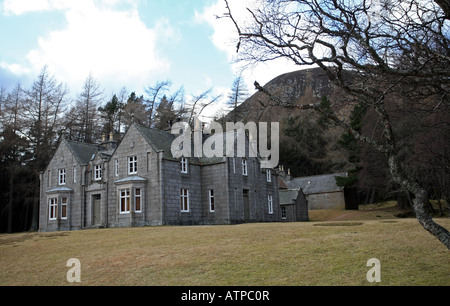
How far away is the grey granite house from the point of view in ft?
110

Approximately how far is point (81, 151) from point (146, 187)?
1161 cm

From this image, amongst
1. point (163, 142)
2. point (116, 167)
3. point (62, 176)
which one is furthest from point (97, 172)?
point (163, 142)

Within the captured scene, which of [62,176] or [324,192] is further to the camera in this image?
[324,192]

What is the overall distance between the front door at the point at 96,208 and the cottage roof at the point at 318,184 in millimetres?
33878

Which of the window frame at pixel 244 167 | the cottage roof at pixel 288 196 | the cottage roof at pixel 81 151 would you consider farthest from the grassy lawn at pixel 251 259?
the cottage roof at pixel 288 196

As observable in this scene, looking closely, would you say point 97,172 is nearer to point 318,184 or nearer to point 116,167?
point 116,167

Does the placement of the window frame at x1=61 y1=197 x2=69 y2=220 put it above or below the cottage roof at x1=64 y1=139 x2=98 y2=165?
below

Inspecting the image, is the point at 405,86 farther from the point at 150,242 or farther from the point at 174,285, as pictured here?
the point at 150,242

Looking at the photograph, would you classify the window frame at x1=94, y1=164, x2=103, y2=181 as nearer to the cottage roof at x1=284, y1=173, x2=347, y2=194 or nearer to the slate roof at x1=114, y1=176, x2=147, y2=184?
the slate roof at x1=114, y1=176, x2=147, y2=184

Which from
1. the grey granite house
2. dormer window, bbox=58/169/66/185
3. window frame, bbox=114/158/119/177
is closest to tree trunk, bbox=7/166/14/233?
the grey granite house

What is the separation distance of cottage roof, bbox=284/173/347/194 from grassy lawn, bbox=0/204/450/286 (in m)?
41.1

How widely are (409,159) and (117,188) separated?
27088 millimetres

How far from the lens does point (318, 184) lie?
63656 millimetres
